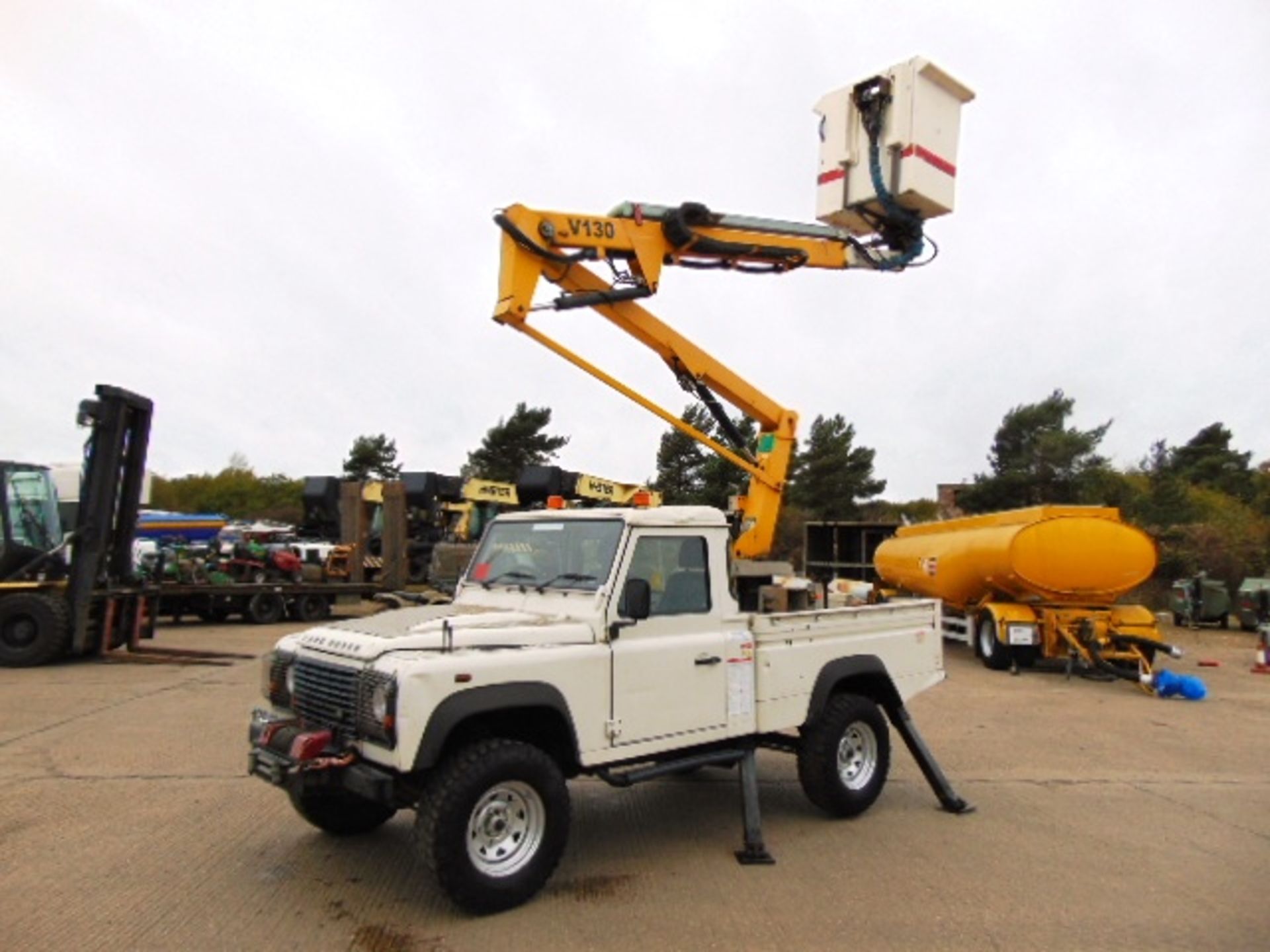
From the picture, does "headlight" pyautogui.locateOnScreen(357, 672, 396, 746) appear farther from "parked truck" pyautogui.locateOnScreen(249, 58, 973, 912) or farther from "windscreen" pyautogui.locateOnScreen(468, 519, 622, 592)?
"windscreen" pyautogui.locateOnScreen(468, 519, 622, 592)

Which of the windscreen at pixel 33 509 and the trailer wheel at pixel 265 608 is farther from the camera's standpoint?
the trailer wheel at pixel 265 608

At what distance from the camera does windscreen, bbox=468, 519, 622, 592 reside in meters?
5.36

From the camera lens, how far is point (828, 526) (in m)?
22.4

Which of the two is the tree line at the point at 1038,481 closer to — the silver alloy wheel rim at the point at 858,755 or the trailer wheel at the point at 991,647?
the trailer wheel at the point at 991,647

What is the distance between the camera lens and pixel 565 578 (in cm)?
545

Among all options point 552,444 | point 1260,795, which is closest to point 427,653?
point 1260,795

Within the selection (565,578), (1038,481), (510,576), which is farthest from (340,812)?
(1038,481)

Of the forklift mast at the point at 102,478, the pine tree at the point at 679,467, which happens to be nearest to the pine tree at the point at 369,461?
the pine tree at the point at 679,467

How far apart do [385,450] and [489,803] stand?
55329 millimetres

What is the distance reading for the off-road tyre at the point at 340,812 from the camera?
17.5 feet

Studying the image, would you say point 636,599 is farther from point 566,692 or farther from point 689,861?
point 689,861

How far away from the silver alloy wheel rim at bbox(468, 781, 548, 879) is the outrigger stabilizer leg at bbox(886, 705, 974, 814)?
3018 mm

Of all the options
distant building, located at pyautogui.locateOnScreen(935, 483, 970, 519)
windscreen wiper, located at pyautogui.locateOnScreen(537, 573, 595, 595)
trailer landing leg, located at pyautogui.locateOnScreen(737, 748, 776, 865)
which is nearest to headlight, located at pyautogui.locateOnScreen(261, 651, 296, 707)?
windscreen wiper, located at pyautogui.locateOnScreen(537, 573, 595, 595)

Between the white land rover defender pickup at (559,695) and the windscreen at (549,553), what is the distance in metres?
0.01
